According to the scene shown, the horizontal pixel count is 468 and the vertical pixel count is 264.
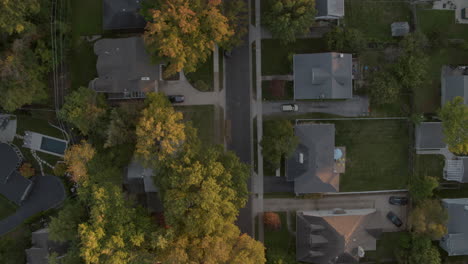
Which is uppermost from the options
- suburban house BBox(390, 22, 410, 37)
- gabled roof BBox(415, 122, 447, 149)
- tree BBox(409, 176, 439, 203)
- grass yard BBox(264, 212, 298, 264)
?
suburban house BBox(390, 22, 410, 37)

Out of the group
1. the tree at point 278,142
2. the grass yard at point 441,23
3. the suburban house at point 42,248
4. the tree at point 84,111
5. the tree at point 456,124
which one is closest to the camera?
the tree at point 84,111

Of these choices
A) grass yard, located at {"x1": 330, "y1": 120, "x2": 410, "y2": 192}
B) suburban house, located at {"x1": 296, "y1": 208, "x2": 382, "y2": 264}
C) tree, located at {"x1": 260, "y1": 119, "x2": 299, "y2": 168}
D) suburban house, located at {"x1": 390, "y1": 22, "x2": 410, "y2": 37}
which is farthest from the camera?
grass yard, located at {"x1": 330, "y1": 120, "x2": 410, "y2": 192}

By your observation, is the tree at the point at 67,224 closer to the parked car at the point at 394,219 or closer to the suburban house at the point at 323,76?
the suburban house at the point at 323,76

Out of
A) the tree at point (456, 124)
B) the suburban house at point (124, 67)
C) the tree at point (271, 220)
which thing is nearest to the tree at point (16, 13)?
the suburban house at point (124, 67)

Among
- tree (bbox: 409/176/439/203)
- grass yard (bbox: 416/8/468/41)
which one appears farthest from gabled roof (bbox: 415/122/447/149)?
grass yard (bbox: 416/8/468/41)

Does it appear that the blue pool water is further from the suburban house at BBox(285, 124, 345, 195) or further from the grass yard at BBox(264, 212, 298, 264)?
the suburban house at BBox(285, 124, 345, 195)

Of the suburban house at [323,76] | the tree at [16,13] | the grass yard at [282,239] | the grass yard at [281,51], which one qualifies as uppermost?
the tree at [16,13]

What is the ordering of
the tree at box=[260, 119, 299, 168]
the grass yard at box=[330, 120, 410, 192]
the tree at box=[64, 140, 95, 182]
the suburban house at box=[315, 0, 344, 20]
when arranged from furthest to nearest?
the grass yard at box=[330, 120, 410, 192] → the suburban house at box=[315, 0, 344, 20] → the tree at box=[260, 119, 299, 168] → the tree at box=[64, 140, 95, 182]
